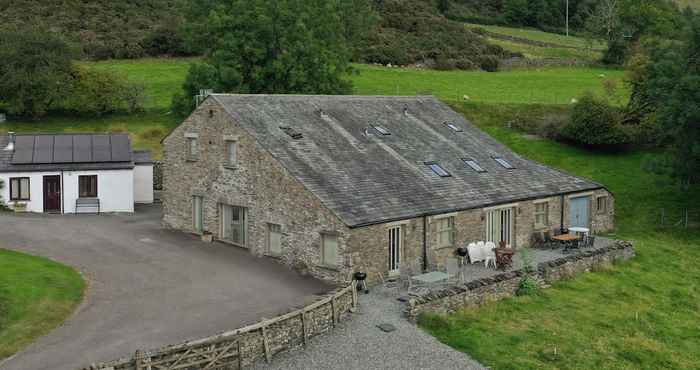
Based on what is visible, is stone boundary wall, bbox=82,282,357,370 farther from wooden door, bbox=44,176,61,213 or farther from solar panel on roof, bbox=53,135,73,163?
solar panel on roof, bbox=53,135,73,163

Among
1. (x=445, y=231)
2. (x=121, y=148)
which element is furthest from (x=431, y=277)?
(x=121, y=148)

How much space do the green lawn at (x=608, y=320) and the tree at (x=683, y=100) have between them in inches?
156

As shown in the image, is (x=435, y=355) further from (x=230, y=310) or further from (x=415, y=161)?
(x=415, y=161)

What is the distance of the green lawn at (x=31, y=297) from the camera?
71.0 feet

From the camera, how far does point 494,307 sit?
1075 inches

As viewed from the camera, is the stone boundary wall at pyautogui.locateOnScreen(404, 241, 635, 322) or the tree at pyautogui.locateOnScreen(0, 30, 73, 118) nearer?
the stone boundary wall at pyautogui.locateOnScreen(404, 241, 635, 322)

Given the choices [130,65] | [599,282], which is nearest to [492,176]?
[599,282]

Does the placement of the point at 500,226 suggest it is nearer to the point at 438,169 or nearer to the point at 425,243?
the point at 438,169

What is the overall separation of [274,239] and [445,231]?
717 centimetres

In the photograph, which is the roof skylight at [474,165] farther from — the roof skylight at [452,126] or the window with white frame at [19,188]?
the window with white frame at [19,188]

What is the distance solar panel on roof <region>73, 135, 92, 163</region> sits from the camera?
42.8 m

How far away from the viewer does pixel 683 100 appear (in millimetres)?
39781

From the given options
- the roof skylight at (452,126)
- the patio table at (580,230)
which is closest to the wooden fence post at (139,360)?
the patio table at (580,230)

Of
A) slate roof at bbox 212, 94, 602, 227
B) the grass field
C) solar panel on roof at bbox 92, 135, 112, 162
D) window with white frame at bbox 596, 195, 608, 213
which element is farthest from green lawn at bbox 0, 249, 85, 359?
window with white frame at bbox 596, 195, 608, 213
